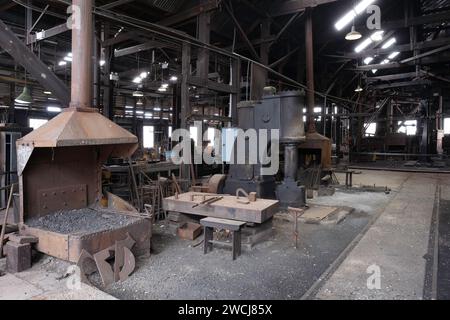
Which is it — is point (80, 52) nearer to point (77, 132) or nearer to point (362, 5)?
point (77, 132)

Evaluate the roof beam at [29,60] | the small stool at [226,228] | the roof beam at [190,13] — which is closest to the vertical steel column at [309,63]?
the roof beam at [190,13]

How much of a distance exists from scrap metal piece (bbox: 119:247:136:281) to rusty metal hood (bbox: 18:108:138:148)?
1.28 meters

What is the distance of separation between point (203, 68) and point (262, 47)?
3164mm

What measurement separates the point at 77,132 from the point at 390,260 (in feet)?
13.2

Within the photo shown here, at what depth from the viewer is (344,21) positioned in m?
11.4

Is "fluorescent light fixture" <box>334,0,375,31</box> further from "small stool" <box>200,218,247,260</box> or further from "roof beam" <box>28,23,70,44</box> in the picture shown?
"small stool" <box>200,218,247,260</box>

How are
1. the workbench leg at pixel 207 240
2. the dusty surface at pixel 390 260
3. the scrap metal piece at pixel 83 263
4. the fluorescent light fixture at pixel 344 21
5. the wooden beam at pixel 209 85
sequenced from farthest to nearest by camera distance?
the fluorescent light fixture at pixel 344 21, the wooden beam at pixel 209 85, the workbench leg at pixel 207 240, the scrap metal piece at pixel 83 263, the dusty surface at pixel 390 260

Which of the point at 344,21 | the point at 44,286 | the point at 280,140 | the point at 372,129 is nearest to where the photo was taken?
the point at 44,286

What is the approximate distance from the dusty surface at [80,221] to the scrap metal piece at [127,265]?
347 mm

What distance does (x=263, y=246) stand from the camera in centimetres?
459

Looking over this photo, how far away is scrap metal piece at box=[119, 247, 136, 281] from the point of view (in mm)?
3461

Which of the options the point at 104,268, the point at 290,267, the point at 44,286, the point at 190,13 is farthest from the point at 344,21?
the point at 44,286

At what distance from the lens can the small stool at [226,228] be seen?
4.11 meters

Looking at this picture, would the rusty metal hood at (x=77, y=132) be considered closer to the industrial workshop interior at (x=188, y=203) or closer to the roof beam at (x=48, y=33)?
the industrial workshop interior at (x=188, y=203)
